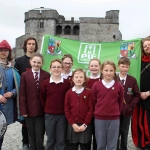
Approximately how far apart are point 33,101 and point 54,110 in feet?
1.15

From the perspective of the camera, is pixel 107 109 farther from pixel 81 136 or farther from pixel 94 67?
pixel 94 67

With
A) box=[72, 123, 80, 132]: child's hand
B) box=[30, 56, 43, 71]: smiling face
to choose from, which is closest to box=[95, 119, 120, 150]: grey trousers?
box=[72, 123, 80, 132]: child's hand

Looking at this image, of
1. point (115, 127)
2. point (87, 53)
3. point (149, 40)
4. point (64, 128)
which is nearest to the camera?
point (115, 127)

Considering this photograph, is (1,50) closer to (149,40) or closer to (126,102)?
(126,102)

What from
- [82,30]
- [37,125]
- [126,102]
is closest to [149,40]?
[126,102]

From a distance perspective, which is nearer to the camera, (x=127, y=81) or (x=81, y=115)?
(x=81, y=115)

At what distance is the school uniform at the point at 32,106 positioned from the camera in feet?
11.3

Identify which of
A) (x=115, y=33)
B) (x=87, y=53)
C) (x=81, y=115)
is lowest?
(x=81, y=115)

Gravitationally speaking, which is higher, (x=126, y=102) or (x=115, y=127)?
(x=126, y=102)

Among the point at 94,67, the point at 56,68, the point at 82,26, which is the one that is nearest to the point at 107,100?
the point at 94,67

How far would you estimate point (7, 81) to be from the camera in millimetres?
3445

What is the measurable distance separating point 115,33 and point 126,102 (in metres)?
38.1

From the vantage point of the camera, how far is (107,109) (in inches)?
125

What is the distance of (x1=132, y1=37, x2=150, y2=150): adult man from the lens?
3.87 metres
